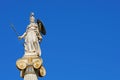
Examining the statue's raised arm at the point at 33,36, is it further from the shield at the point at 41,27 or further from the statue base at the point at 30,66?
the statue base at the point at 30,66

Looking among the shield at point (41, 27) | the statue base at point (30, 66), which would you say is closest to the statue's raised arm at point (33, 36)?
the shield at point (41, 27)

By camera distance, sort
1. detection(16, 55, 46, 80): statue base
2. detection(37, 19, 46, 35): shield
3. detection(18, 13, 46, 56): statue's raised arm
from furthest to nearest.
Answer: detection(37, 19, 46, 35): shield
detection(18, 13, 46, 56): statue's raised arm
detection(16, 55, 46, 80): statue base

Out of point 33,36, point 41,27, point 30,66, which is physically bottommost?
point 30,66

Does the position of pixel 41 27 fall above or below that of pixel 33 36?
above

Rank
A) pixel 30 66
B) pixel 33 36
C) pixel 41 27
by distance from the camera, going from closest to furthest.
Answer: pixel 30 66
pixel 33 36
pixel 41 27

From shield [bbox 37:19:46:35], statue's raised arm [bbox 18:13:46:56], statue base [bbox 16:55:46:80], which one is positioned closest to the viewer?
statue base [bbox 16:55:46:80]

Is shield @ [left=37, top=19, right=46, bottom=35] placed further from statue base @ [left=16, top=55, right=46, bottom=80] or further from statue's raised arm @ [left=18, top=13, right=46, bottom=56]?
statue base @ [left=16, top=55, right=46, bottom=80]

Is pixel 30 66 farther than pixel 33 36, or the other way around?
pixel 33 36

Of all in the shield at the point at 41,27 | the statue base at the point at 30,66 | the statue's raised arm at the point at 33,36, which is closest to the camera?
the statue base at the point at 30,66

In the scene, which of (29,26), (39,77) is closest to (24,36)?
(29,26)

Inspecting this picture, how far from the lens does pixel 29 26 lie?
32781 millimetres

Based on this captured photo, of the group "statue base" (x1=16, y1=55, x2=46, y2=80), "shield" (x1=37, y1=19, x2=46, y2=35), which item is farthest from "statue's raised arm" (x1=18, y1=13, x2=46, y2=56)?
"statue base" (x1=16, y1=55, x2=46, y2=80)

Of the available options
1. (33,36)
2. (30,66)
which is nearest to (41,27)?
(33,36)

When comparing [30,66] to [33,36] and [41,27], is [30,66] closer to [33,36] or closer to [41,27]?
[33,36]
